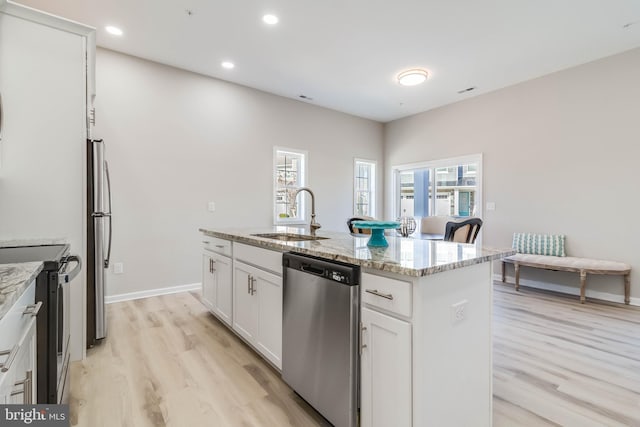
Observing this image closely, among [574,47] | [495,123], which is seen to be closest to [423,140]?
[495,123]

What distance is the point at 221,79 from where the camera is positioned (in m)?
4.57

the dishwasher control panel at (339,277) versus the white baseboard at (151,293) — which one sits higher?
the dishwasher control panel at (339,277)

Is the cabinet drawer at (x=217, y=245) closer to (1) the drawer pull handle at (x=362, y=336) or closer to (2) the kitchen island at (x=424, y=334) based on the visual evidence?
(2) the kitchen island at (x=424, y=334)

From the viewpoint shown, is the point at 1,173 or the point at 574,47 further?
the point at 574,47

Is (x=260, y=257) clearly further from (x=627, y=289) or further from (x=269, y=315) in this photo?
(x=627, y=289)

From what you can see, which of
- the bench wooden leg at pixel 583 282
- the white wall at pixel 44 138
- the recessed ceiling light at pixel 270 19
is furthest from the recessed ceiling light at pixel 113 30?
the bench wooden leg at pixel 583 282

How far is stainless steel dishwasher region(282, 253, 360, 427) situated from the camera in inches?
54.0

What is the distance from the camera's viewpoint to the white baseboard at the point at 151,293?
369 cm

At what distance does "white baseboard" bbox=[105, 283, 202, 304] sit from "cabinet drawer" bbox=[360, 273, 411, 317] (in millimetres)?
3618

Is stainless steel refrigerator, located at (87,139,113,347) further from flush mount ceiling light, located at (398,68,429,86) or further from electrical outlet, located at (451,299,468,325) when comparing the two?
flush mount ceiling light, located at (398,68,429,86)

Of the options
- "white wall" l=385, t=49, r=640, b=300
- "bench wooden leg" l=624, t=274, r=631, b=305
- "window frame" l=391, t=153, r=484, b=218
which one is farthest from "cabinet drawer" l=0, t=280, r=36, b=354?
"window frame" l=391, t=153, r=484, b=218

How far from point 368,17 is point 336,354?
10.5 ft

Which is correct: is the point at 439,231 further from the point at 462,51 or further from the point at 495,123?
the point at 462,51

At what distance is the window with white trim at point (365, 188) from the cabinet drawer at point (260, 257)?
4248mm
